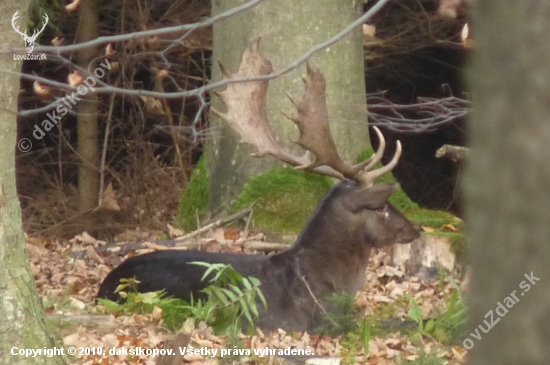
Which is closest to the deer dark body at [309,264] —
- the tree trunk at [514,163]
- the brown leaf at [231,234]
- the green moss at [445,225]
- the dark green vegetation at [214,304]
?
the dark green vegetation at [214,304]

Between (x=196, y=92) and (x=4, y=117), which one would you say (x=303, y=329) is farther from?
(x=196, y=92)

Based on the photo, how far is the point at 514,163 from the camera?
1.16 meters

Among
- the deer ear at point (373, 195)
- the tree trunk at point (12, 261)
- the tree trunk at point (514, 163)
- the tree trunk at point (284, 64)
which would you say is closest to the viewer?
the tree trunk at point (514, 163)

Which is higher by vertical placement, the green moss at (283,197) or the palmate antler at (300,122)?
the palmate antler at (300,122)

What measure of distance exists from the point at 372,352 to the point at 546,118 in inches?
168

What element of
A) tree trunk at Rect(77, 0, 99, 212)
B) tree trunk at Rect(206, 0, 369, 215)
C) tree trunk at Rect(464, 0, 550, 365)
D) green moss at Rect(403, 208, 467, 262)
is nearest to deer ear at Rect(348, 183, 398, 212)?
green moss at Rect(403, 208, 467, 262)

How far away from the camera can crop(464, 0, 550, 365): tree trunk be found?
1147 mm

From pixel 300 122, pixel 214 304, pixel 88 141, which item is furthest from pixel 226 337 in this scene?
pixel 88 141

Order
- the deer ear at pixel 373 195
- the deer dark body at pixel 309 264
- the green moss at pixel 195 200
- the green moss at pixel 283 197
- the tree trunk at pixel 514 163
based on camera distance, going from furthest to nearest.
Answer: the green moss at pixel 195 200
the green moss at pixel 283 197
the deer ear at pixel 373 195
the deer dark body at pixel 309 264
the tree trunk at pixel 514 163

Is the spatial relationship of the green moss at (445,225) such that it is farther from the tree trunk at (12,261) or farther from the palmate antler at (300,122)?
the tree trunk at (12,261)

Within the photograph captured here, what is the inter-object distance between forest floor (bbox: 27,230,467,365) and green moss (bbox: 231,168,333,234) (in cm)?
71

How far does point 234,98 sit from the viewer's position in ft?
21.1

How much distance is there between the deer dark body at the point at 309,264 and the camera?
5945 millimetres

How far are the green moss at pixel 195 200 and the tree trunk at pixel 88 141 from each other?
3955 mm
